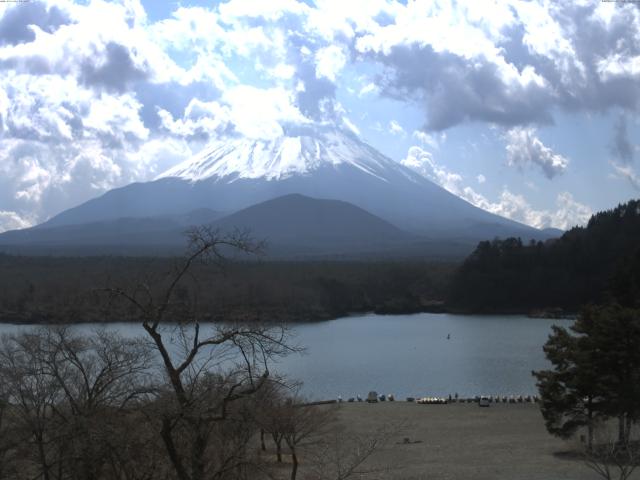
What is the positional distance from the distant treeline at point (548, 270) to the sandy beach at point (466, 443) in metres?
35.3

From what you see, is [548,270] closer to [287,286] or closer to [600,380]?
[287,286]

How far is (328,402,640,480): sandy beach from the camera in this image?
1401 cm

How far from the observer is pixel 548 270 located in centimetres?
5709

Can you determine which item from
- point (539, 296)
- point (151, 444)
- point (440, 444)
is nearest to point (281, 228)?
point (539, 296)

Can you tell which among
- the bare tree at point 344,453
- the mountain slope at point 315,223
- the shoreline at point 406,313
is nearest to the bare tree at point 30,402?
the bare tree at point 344,453

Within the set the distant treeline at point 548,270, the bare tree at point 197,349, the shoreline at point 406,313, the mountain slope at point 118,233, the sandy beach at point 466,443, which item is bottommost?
the sandy beach at point 466,443

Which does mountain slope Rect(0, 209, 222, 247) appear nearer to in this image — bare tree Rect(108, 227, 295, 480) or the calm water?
the calm water

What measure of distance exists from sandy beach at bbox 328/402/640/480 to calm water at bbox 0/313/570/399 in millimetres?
2978

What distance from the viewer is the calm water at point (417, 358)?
86.9 ft

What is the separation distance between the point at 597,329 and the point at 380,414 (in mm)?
7466

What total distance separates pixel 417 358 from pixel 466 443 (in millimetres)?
16757

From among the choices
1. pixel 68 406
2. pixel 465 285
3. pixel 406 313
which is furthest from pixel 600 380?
pixel 406 313

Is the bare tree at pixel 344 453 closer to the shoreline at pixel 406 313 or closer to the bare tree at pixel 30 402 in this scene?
the bare tree at pixel 30 402

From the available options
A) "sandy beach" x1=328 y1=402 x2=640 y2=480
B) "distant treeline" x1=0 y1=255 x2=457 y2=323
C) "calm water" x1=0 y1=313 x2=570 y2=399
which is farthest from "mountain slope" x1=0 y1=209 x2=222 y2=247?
"sandy beach" x1=328 y1=402 x2=640 y2=480
